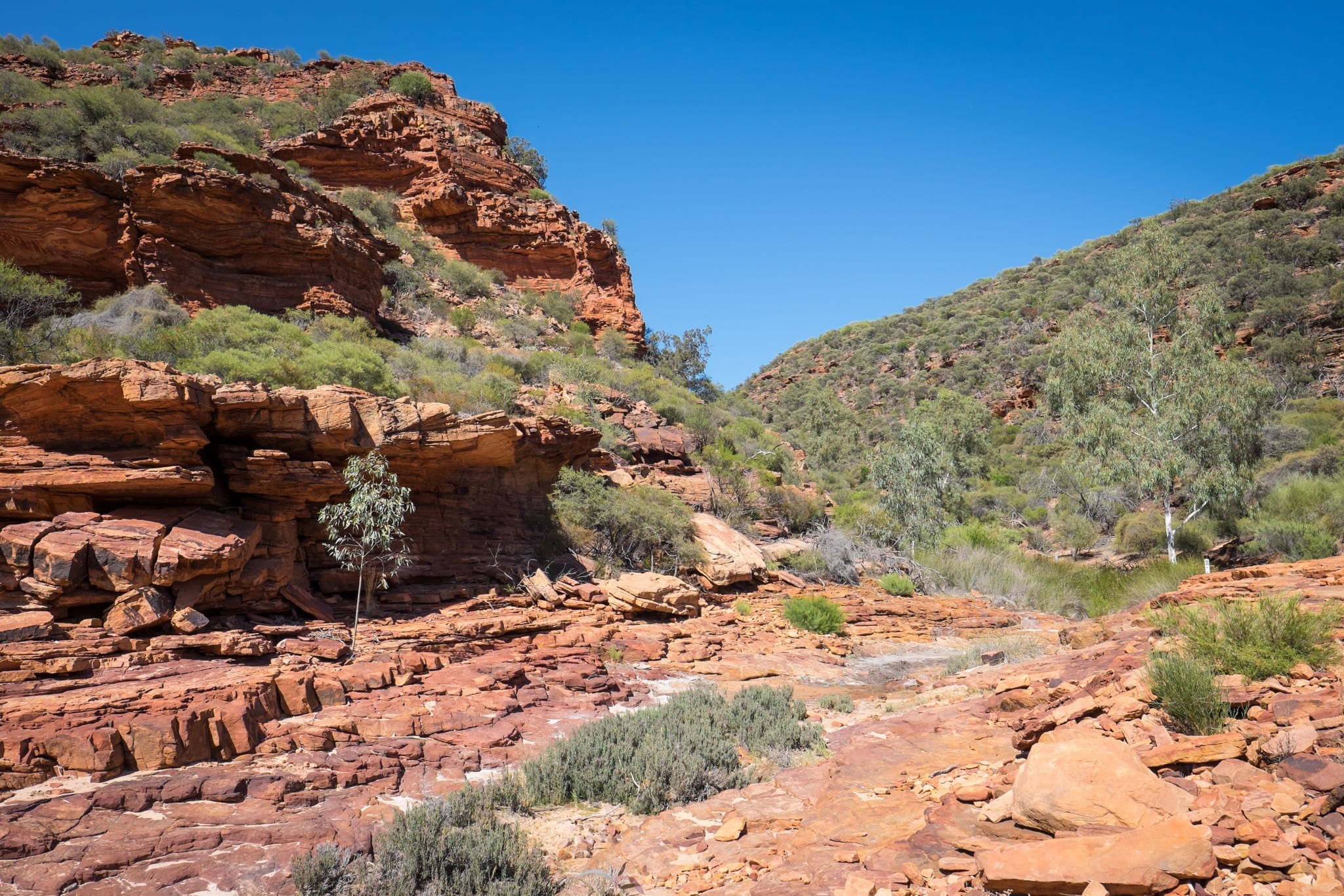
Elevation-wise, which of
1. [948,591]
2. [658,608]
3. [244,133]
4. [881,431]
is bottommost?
[948,591]

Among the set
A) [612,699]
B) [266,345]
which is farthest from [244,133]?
[612,699]

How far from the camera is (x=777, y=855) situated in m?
4.39

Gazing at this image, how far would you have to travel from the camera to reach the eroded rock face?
801 centimetres

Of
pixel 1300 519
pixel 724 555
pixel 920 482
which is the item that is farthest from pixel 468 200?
pixel 1300 519

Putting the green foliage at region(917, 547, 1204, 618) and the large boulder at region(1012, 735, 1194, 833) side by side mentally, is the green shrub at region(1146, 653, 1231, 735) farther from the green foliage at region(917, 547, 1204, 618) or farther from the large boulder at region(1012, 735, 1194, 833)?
the green foliage at region(917, 547, 1204, 618)

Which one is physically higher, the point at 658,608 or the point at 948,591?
the point at 658,608

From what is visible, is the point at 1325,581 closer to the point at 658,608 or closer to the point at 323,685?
the point at 658,608

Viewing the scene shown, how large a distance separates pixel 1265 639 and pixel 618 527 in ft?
40.5

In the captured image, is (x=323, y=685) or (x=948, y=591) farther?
(x=948, y=591)

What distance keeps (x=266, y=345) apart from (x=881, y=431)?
34929mm

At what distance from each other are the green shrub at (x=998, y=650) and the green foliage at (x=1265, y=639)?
456cm

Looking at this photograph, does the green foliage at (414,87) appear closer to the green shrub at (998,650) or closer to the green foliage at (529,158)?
the green foliage at (529,158)

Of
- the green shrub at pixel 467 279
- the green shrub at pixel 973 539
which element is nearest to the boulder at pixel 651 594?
the green shrub at pixel 973 539

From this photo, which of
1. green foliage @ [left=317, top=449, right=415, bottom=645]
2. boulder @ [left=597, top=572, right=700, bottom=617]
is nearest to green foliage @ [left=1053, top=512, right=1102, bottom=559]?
boulder @ [left=597, top=572, right=700, bottom=617]
